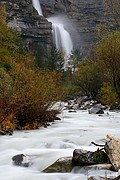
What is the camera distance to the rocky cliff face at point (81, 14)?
318 ft

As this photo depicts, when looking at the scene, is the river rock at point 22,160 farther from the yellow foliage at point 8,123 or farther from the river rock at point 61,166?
the yellow foliage at point 8,123

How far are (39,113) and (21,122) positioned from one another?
741 millimetres

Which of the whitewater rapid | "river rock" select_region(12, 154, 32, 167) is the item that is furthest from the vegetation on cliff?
"river rock" select_region(12, 154, 32, 167)

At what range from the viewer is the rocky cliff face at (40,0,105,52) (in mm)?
97000

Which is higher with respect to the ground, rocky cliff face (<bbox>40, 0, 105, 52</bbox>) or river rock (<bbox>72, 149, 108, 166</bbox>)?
rocky cliff face (<bbox>40, 0, 105, 52</bbox>)

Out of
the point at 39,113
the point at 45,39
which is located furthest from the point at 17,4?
the point at 39,113

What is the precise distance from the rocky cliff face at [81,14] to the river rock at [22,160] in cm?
8719

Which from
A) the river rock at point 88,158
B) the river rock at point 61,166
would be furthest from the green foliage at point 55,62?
the river rock at point 88,158

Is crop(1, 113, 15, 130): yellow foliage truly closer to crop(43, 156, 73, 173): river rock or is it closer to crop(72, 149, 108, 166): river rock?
crop(43, 156, 73, 173): river rock

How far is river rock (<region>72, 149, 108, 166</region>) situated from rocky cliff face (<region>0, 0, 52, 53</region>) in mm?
66765

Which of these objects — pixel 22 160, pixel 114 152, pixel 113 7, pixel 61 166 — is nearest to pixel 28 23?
pixel 113 7

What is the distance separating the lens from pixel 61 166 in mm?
6750

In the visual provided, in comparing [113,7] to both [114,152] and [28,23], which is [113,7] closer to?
[114,152]

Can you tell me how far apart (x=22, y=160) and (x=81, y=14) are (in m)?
102
